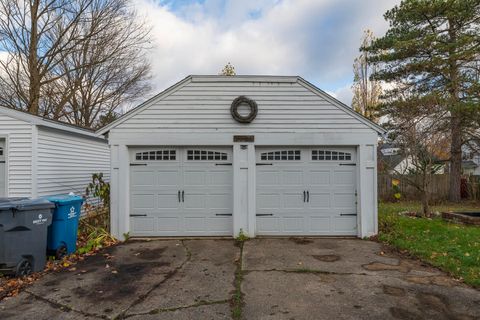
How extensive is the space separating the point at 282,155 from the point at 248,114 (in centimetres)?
124

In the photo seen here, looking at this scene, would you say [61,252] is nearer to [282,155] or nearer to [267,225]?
[267,225]

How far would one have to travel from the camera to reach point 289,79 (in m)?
7.97

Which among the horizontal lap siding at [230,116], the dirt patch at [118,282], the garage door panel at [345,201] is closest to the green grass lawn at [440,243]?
the garage door panel at [345,201]

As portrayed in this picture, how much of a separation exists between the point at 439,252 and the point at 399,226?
7.62 feet

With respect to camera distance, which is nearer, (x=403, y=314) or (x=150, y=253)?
(x=403, y=314)

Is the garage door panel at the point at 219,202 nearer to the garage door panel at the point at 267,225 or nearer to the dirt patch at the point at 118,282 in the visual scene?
the garage door panel at the point at 267,225

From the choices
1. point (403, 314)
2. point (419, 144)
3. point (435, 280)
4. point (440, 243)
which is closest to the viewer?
point (403, 314)

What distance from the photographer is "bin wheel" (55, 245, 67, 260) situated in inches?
240

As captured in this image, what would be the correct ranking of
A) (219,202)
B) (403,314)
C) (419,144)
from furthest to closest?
1. (419,144)
2. (219,202)
3. (403,314)

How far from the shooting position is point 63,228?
20.5ft

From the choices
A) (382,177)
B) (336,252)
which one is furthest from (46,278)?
(382,177)

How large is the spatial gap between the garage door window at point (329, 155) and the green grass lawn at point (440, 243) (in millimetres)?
1955

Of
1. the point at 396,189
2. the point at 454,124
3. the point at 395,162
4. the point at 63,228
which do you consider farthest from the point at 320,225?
the point at 454,124

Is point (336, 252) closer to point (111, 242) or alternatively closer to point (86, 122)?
point (111, 242)
